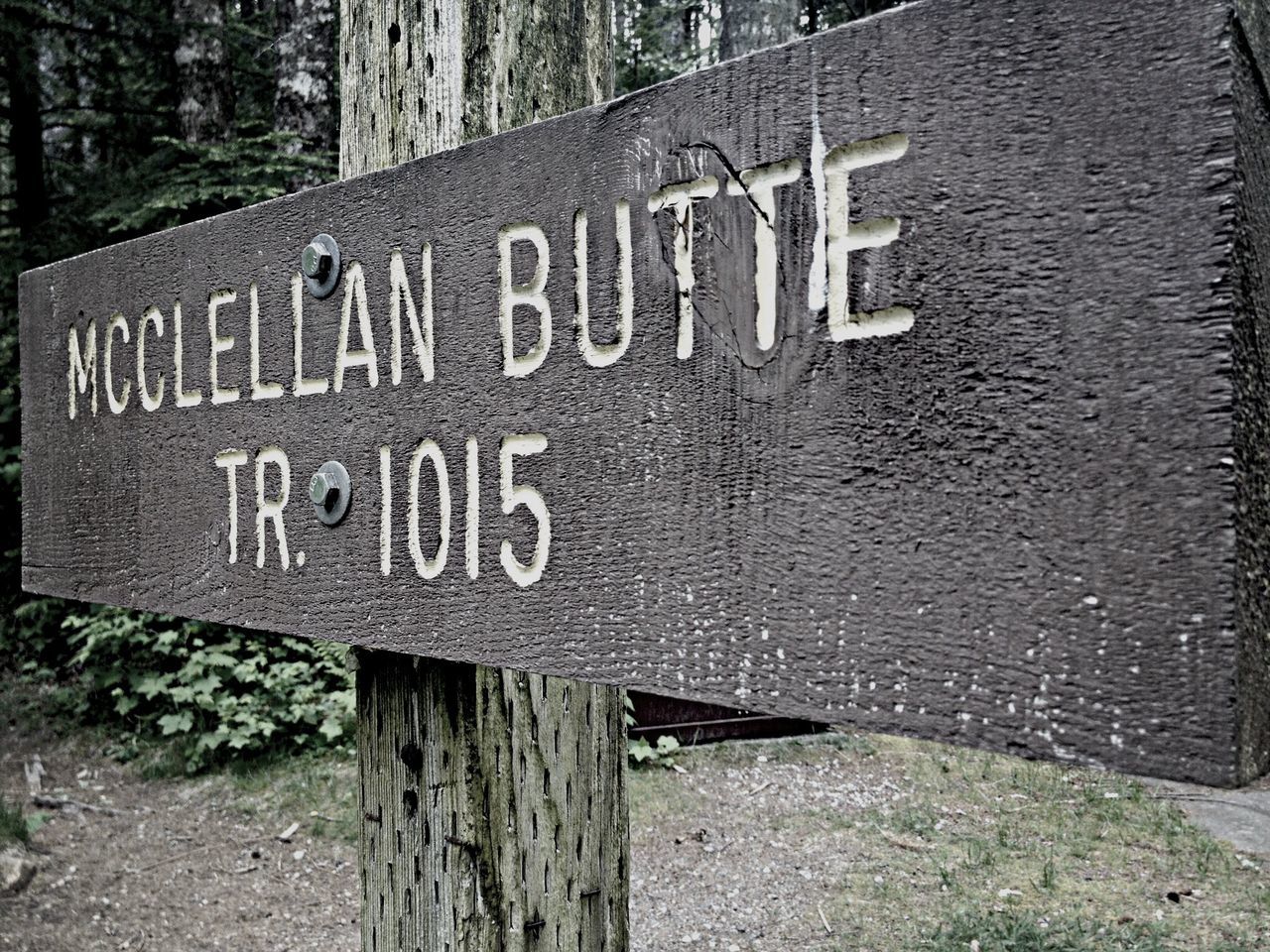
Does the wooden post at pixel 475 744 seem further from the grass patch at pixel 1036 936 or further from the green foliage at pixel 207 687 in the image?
the green foliage at pixel 207 687

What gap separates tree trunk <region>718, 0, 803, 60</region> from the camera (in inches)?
329

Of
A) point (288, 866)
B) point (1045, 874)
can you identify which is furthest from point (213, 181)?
point (1045, 874)

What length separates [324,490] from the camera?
49.1 inches

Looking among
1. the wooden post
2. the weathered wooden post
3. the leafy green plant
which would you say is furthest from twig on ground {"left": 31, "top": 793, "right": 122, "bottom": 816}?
the weathered wooden post

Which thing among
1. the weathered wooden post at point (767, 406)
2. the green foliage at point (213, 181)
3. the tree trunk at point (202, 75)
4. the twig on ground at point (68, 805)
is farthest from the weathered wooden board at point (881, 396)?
the tree trunk at point (202, 75)

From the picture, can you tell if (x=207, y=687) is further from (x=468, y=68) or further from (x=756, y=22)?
(x=756, y=22)

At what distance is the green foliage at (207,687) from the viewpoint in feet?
20.4

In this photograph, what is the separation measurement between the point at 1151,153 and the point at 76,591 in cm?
183

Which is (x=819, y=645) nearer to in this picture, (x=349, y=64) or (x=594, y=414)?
A: (x=594, y=414)

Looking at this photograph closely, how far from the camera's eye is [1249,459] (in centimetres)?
62

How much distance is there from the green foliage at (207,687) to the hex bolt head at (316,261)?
5.30 m

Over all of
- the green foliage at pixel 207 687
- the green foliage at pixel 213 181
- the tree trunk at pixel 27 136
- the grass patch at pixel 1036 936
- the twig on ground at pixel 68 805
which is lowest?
the twig on ground at pixel 68 805

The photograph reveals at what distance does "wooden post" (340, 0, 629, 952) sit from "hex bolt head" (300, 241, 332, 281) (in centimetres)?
32

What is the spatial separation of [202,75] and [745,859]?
725 cm
